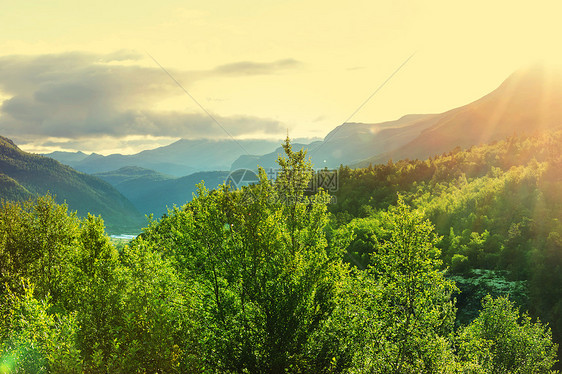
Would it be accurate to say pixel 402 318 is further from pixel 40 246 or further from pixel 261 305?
pixel 40 246

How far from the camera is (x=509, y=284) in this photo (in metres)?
58.8

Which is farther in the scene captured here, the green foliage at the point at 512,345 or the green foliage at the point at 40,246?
the green foliage at the point at 40,246

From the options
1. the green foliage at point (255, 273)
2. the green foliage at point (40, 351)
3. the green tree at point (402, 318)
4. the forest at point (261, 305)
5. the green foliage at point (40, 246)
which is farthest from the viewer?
the green foliage at point (40, 246)

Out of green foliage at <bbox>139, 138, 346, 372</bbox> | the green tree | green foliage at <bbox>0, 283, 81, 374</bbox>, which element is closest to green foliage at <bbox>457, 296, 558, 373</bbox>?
the green tree

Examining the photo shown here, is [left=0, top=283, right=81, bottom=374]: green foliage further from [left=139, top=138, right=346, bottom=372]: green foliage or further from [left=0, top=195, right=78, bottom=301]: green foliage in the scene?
[left=0, top=195, right=78, bottom=301]: green foliage

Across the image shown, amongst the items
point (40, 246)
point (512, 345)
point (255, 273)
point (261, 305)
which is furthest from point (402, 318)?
point (40, 246)

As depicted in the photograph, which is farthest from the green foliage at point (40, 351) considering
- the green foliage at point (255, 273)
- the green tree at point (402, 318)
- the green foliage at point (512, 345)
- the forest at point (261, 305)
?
the green foliage at point (512, 345)

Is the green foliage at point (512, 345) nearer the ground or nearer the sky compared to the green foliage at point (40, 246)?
nearer the ground

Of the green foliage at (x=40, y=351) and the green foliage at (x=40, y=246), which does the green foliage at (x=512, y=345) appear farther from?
the green foliage at (x=40, y=246)

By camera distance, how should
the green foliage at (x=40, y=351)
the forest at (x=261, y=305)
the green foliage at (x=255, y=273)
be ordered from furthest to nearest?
the green foliage at (x=255, y=273), the forest at (x=261, y=305), the green foliage at (x=40, y=351)

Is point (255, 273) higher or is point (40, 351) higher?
point (255, 273)

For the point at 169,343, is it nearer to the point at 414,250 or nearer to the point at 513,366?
the point at 414,250

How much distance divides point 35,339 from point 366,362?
22301 mm

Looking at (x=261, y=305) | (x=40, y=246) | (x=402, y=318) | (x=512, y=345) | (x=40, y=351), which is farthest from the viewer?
(x=40, y=246)
